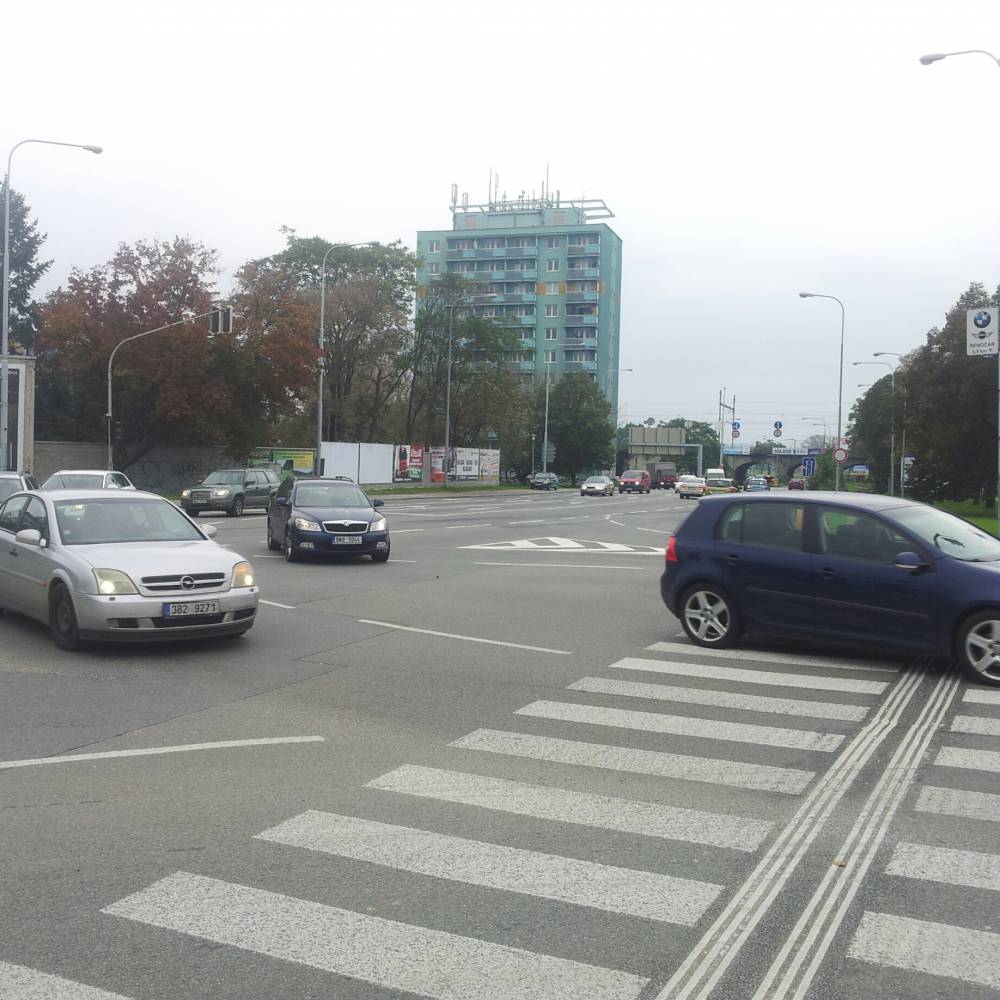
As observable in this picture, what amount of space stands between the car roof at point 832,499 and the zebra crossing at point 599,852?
7.46ft

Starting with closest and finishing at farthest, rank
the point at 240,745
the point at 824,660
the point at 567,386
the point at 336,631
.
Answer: the point at 240,745
the point at 824,660
the point at 336,631
the point at 567,386

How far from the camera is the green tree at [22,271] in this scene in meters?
81.4

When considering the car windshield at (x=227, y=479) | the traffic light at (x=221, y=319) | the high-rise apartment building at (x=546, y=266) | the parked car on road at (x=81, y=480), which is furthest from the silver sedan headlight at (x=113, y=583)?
the high-rise apartment building at (x=546, y=266)

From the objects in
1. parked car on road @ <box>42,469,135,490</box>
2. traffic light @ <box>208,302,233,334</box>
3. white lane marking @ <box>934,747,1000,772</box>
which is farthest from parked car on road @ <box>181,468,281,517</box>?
white lane marking @ <box>934,747,1000,772</box>

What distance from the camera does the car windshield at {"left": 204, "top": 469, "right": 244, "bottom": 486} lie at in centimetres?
3603

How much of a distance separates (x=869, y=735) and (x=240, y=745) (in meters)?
4.01

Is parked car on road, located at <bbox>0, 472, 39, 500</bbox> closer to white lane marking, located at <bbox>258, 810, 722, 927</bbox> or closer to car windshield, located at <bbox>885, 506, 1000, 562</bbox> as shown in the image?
car windshield, located at <bbox>885, 506, 1000, 562</bbox>

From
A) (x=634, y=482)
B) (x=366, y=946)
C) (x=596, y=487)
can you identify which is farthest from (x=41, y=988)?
(x=634, y=482)

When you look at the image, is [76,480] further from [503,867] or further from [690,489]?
[690,489]

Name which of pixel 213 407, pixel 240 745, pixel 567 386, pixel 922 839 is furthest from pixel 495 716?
pixel 567 386

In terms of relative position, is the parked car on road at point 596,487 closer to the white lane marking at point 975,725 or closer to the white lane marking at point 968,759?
the white lane marking at point 975,725

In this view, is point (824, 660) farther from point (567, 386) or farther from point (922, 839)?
point (567, 386)

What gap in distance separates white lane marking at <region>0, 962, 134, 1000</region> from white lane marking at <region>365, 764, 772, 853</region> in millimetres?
2350

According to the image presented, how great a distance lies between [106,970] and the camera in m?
3.73
